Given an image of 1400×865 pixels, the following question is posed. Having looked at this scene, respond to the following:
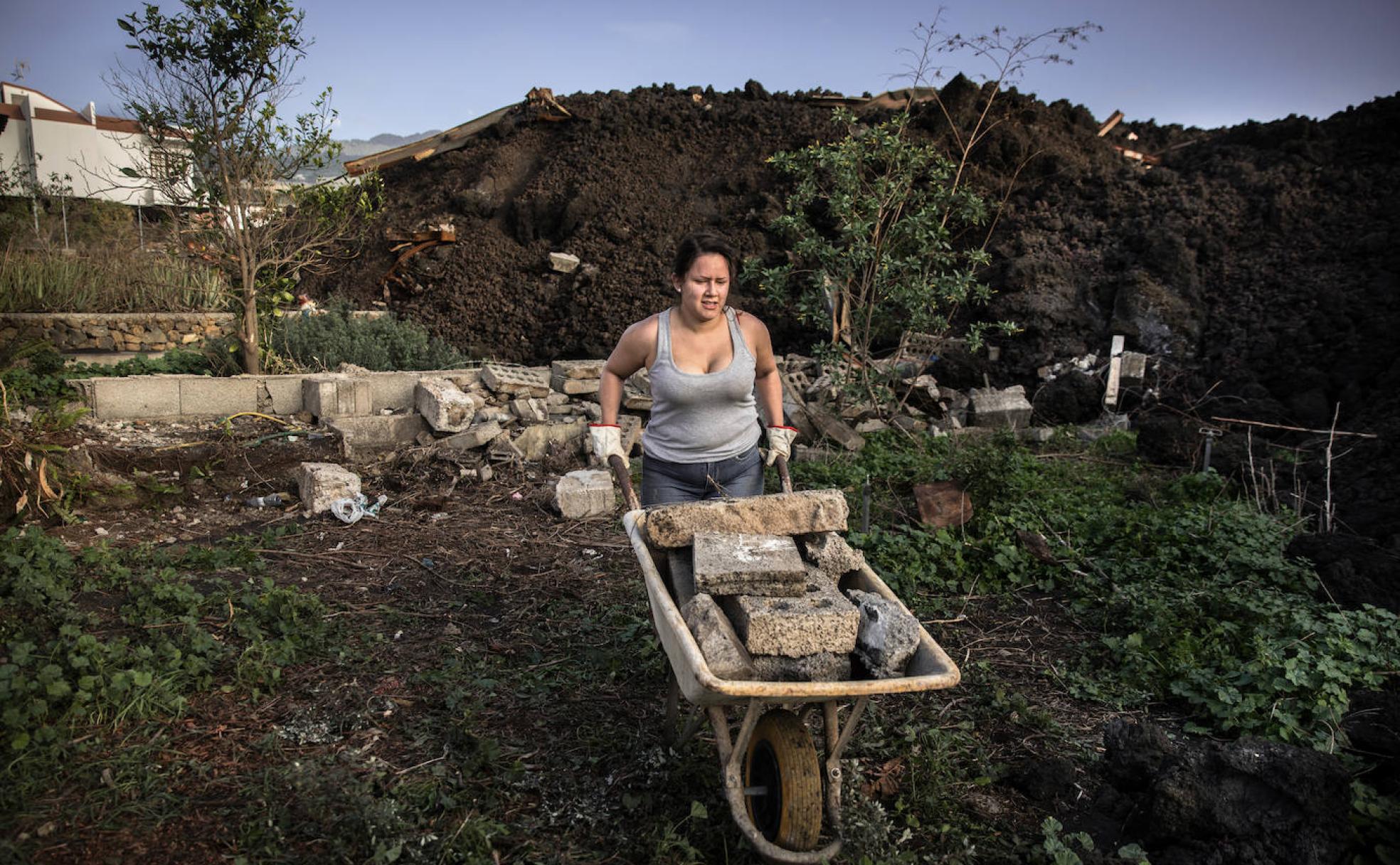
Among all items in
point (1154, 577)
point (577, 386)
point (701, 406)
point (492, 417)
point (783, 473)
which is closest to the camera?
point (783, 473)

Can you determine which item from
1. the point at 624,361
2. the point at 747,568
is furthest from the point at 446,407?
the point at 747,568

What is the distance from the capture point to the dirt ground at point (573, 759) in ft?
8.51

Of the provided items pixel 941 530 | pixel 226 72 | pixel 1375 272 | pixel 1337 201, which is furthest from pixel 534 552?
pixel 1337 201

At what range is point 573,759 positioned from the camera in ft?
10.3

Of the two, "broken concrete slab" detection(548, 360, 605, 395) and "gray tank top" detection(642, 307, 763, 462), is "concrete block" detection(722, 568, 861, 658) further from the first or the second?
"broken concrete slab" detection(548, 360, 605, 395)

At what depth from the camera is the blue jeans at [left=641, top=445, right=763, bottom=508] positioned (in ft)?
12.0

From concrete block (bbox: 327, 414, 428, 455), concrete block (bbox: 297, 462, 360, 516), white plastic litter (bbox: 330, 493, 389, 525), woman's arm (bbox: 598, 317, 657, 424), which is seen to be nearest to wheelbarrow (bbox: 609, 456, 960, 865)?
woman's arm (bbox: 598, 317, 657, 424)

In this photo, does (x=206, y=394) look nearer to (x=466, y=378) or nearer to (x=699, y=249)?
(x=466, y=378)

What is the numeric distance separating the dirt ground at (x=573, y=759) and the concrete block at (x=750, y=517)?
2.82 feet

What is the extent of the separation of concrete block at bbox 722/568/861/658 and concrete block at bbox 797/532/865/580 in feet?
1.37

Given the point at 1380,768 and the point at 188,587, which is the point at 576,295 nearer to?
the point at 188,587

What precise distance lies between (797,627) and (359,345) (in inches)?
287

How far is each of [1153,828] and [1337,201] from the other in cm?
1059

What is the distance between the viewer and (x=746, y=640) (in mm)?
Answer: 2439
